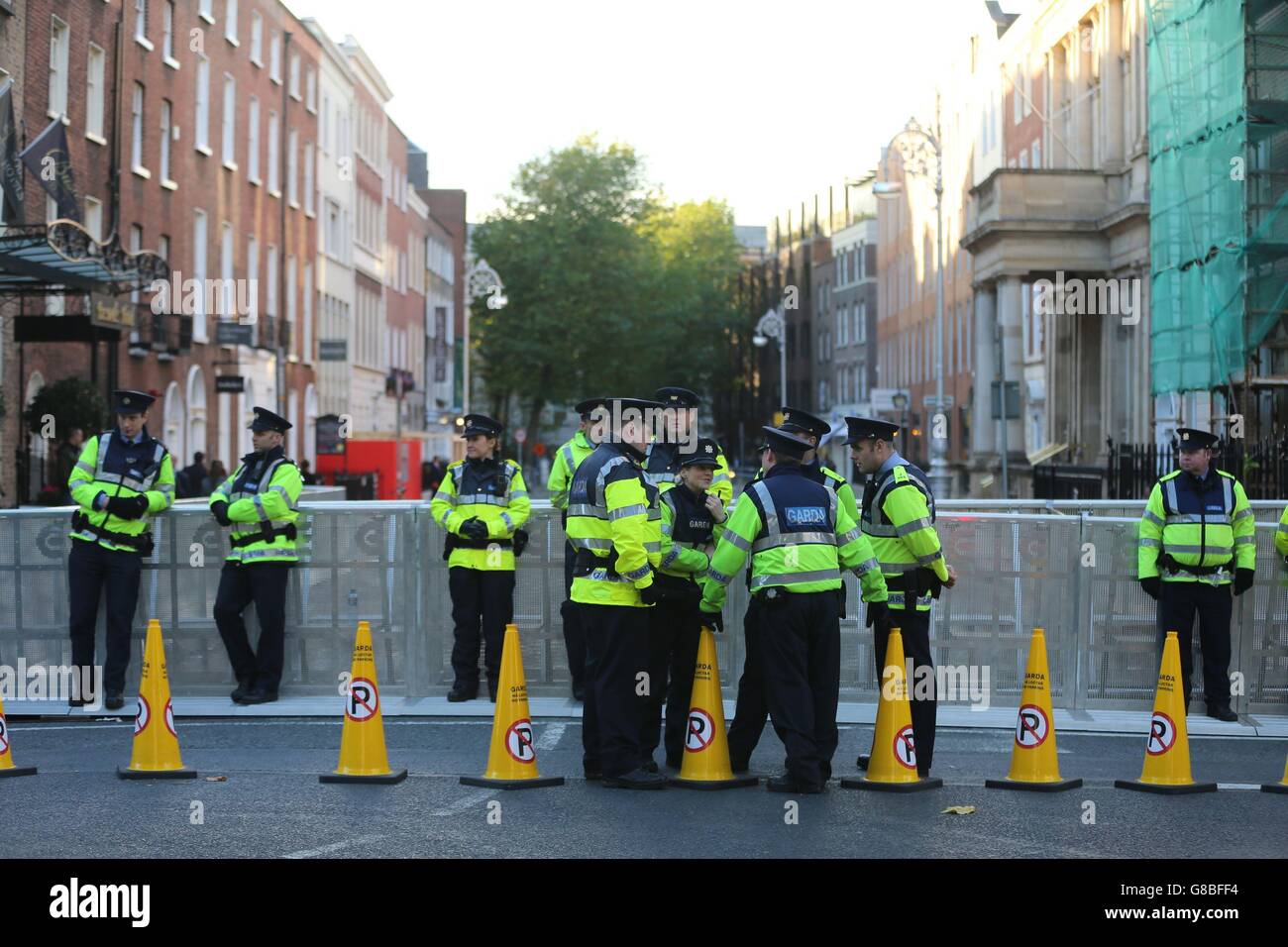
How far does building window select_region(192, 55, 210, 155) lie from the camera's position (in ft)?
151

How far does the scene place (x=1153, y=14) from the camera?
109 ft

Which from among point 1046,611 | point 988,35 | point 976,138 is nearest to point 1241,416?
point 1046,611

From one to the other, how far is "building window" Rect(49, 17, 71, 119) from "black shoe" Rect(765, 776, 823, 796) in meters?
27.4

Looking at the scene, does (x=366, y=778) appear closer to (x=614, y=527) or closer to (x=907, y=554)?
(x=614, y=527)

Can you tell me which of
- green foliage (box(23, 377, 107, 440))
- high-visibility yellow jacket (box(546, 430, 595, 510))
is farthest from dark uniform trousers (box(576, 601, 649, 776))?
green foliage (box(23, 377, 107, 440))

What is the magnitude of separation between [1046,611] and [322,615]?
4881 millimetres

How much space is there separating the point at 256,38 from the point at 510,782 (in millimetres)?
44981

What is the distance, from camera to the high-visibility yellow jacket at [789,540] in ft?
33.8

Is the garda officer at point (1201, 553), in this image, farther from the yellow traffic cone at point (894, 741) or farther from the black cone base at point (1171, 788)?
the yellow traffic cone at point (894, 741)

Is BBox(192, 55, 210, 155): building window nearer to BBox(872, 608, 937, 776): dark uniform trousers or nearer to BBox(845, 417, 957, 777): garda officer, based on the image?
BBox(845, 417, 957, 777): garda officer

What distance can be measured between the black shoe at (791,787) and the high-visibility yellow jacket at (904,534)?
1.19 metres

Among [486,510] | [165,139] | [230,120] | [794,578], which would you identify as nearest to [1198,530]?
[794,578]

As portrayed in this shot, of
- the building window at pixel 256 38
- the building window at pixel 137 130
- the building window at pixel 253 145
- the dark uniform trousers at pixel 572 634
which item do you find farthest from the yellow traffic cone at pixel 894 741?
the building window at pixel 256 38

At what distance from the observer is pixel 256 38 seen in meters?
52.5
